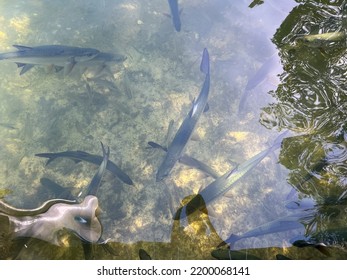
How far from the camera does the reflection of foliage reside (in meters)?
3.16

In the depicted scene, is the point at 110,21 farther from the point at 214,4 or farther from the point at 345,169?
the point at 345,169

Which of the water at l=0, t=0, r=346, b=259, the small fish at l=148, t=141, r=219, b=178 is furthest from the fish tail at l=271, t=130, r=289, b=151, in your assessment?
the small fish at l=148, t=141, r=219, b=178

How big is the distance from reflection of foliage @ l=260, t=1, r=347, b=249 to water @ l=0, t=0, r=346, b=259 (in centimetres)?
2

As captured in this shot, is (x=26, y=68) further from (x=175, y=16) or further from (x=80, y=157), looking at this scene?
(x=175, y=16)

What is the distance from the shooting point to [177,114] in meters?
4.09

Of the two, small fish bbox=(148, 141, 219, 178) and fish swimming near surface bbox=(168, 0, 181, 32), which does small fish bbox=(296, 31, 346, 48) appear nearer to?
fish swimming near surface bbox=(168, 0, 181, 32)

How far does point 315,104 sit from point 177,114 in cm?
185

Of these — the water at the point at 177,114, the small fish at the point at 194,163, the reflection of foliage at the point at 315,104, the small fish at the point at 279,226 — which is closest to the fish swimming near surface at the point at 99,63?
the water at the point at 177,114

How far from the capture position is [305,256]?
2889 millimetres

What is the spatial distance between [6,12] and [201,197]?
480 centimetres

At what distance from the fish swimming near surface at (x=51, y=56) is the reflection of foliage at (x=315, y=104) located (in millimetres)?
2833

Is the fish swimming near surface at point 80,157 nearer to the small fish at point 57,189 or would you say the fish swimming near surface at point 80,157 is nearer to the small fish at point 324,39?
the small fish at point 57,189

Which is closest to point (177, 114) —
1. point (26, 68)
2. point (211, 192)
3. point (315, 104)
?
point (211, 192)

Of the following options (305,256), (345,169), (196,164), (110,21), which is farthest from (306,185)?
(110,21)
